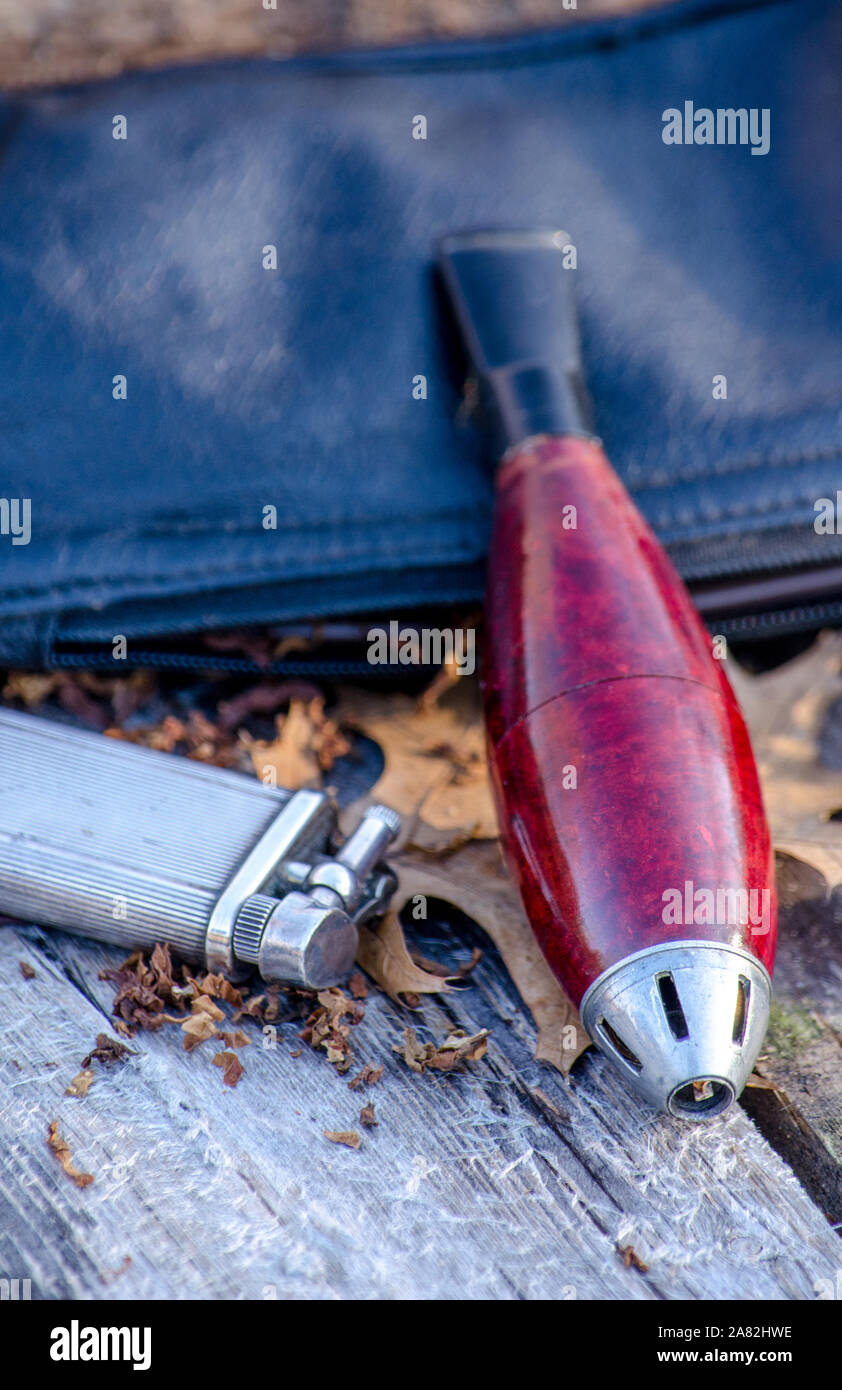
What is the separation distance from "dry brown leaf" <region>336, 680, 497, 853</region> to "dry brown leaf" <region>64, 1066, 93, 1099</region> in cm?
48

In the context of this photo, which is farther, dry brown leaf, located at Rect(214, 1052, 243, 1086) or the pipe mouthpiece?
the pipe mouthpiece

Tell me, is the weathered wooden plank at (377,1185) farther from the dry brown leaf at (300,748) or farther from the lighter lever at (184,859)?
the dry brown leaf at (300,748)

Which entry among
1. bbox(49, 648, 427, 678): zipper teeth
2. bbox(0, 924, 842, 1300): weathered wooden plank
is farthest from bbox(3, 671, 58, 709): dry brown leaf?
bbox(0, 924, 842, 1300): weathered wooden plank

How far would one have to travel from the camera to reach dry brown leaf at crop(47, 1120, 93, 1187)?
3.67 feet

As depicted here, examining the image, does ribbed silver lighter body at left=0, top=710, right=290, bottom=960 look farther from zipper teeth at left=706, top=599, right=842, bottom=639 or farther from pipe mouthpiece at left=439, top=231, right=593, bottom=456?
zipper teeth at left=706, top=599, right=842, bottom=639

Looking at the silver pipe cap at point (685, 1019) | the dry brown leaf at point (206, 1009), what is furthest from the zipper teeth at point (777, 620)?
the dry brown leaf at point (206, 1009)

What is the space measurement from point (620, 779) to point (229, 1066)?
50 centimetres

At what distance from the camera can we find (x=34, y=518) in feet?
5.50

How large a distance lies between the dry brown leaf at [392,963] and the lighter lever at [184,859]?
0.03 meters

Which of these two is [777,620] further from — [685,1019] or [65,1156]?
[65,1156]

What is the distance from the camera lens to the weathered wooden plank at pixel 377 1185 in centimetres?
106

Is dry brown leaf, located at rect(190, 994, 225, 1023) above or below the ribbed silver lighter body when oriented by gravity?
below

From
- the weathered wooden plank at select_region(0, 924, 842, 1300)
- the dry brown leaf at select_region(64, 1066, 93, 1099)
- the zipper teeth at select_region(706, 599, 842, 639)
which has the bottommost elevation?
the weathered wooden plank at select_region(0, 924, 842, 1300)

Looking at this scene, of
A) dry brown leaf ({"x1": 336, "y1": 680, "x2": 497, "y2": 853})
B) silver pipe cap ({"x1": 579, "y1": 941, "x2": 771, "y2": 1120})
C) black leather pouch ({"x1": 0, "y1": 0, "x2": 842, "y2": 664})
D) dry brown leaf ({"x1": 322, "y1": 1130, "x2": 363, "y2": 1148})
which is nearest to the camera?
silver pipe cap ({"x1": 579, "y1": 941, "x2": 771, "y2": 1120})
